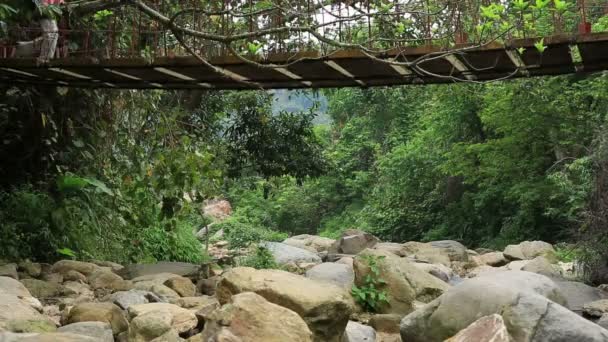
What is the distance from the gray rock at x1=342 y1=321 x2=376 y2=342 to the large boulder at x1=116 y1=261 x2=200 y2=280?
2.21m

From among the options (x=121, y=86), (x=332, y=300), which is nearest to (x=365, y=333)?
(x=332, y=300)

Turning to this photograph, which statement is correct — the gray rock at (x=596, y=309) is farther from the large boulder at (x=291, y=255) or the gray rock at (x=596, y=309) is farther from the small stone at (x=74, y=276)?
the large boulder at (x=291, y=255)

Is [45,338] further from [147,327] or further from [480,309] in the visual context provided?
[480,309]

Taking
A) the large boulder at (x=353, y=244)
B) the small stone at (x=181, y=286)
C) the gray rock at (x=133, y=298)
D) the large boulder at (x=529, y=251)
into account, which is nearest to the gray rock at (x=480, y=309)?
the gray rock at (x=133, y=298)

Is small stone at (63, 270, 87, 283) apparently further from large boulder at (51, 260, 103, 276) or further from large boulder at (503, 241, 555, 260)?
large boulder at (503, 241, 555, 260)

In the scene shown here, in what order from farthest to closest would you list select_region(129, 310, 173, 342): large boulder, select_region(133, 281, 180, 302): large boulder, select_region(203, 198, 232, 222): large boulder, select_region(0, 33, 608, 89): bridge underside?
1. select_region(203, 198, 232, 222): large boulder
2. select_region(133, 281, 180, 302): large boulder
3. select_region(0, 33, 608, 89): bridge underside
4. select_region(129, 310, 173, 342): large boulder

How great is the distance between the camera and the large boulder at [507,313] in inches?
161

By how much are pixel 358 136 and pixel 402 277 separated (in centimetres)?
1890

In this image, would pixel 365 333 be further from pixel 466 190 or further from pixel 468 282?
pixel 466 190

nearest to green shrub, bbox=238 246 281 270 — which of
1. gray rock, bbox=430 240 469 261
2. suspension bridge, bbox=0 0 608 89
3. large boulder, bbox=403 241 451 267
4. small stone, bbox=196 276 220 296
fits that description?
small stone, bbox=196 276 220 296

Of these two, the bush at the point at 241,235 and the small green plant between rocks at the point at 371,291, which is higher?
the small green plant between rocks at the point at 371,291

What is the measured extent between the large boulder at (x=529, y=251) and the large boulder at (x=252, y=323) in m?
7.30

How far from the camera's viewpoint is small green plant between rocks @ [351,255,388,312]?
5793 mm

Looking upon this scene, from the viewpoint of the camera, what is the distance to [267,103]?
1215 centimetres
